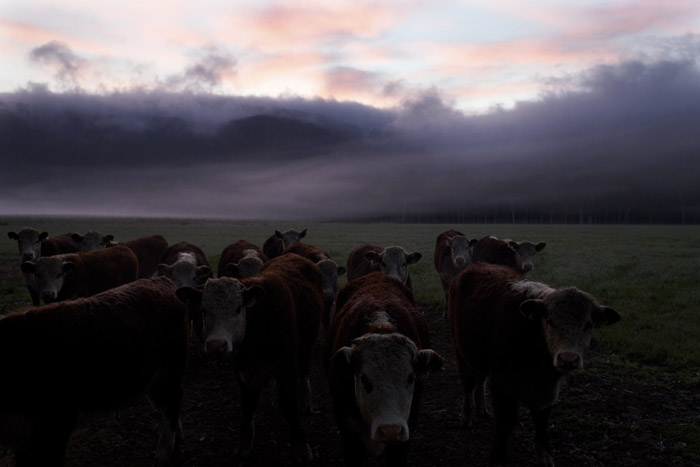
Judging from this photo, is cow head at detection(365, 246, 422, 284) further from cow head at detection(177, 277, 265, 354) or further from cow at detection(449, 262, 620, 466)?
cow head at detection(177, 277, 265, 354)

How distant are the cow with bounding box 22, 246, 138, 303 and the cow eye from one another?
28.9ft

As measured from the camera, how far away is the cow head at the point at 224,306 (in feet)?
16.7

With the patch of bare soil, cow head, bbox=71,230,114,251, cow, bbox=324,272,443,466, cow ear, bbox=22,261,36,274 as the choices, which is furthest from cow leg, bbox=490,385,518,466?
cow head, bbox=71,230,114,251

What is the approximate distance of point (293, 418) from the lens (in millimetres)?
5457

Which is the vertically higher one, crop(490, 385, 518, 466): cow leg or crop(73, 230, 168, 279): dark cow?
crop(73, 230, 168, 279): dark cow

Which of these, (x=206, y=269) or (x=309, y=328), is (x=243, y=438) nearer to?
(x=309, y=328)

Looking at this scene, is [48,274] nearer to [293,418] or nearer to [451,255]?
[293,418]

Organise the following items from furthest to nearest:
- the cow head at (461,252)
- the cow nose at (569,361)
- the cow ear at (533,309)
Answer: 1. the cow head at (461,252)
2. the cow ear at (533,309)
3. the cow nose at (569,361)

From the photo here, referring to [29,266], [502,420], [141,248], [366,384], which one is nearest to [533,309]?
[502,420]

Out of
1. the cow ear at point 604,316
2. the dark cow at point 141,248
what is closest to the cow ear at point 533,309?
the cow ear at point 604,316

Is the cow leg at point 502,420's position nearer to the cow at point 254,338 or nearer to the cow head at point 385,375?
the cow head at point 385,375

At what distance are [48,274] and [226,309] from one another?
22.9 feet

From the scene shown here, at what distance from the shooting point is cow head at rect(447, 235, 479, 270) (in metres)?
13.8

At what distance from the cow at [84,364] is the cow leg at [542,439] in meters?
4.41
